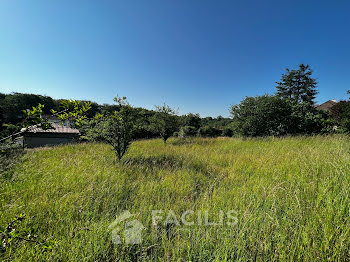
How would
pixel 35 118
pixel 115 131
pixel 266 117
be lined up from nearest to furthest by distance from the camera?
pixel 35 118, pixel 115 131, pixel 266 117

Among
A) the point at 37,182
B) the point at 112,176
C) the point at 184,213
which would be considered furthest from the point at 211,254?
the point at 37,182

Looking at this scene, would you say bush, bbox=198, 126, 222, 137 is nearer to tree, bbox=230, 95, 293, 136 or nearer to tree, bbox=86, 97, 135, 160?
tree, bbox=230, 95, 293, 136

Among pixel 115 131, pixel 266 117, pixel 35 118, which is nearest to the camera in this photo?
pixel 35 118

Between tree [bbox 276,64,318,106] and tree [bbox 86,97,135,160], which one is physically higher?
tree [bbox 276,64,318,106]

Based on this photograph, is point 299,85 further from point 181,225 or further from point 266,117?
point 181,225

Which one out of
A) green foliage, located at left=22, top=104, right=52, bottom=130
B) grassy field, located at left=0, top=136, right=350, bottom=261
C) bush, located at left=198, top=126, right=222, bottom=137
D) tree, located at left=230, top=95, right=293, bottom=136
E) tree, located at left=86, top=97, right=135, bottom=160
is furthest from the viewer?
bush, located at left=198, top=126, right=222, bottom=137

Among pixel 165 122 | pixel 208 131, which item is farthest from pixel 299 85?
pixel 165 122

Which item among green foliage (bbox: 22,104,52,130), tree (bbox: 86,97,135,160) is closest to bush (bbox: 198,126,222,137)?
tree (bbox: 86,97,135,160)

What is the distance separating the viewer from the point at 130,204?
2.28m

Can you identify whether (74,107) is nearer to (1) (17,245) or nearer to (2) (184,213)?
(1) (17,245)

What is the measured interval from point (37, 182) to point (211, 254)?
3725 millimetres

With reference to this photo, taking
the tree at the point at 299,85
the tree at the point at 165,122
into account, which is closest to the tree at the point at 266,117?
the tree at the point at 165,122

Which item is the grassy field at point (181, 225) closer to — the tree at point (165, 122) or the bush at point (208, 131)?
the tree at point (165, 122)

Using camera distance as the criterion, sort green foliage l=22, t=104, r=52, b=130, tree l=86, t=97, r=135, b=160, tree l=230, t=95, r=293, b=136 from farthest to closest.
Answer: tree l=230, t=95, r=293, b=136
tree l=86, t=97, r=135, b=160
green foliage l=22, t=104, r=52, b=130
